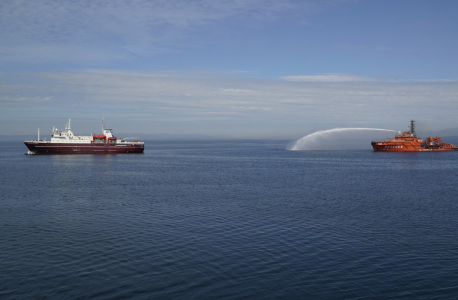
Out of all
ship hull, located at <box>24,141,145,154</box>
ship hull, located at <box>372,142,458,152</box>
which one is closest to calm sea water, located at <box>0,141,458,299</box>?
ship hull, located at <box>24,141,145,154</box>

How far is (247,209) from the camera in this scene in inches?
1813

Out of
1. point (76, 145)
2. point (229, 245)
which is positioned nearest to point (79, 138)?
point (76, 145)

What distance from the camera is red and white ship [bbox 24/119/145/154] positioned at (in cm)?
15950

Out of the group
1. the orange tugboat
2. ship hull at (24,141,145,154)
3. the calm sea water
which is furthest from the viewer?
the orange tugboat

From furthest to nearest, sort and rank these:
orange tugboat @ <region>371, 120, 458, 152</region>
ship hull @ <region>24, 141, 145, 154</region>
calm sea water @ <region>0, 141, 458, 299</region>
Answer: orange tugboat @ <region>371, 120, 458, 152</region> → ship hull @ <region>24, 141, 145, 154</region> → calm sea water @ <region>0, 141, 458, 299</region>

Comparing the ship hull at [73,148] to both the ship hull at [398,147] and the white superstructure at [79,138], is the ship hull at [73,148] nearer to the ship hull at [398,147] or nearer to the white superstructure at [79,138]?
the white superstructure at [79,138]

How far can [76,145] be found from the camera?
163 metres

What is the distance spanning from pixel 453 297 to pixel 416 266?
458 centimetres

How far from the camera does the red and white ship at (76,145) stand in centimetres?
15950

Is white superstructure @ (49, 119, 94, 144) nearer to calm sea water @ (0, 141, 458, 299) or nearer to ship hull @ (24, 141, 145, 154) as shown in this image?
ship hull @ (24, 141, 145, 154)

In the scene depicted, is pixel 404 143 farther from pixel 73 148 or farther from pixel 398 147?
pixel 73 148

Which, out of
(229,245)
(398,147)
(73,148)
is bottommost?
(229,245)

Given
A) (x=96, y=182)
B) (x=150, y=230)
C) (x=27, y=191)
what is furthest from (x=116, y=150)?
(x=150, y=230)

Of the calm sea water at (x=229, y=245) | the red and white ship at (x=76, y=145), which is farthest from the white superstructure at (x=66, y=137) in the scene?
the calm sea water at (x=229, y=245)
